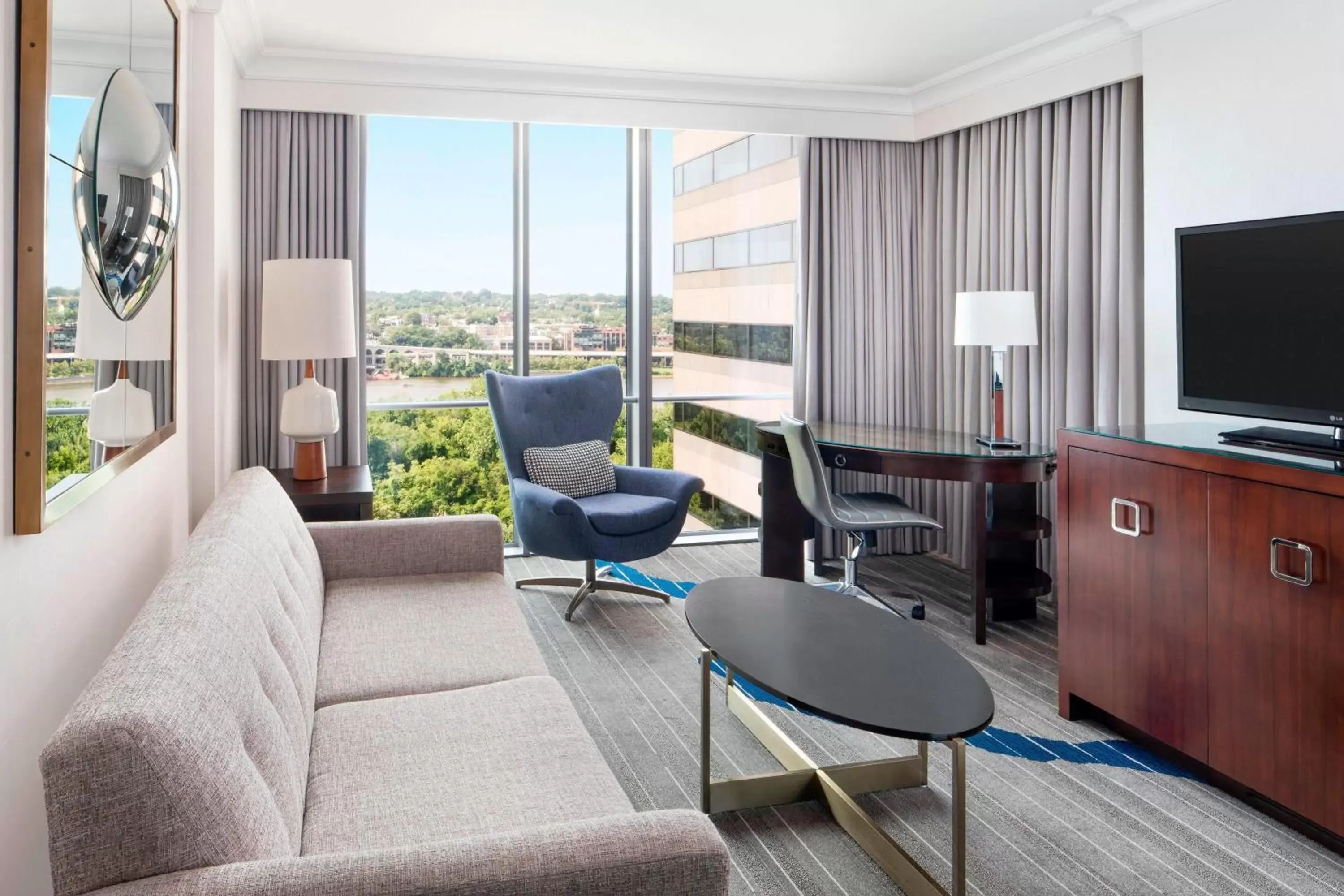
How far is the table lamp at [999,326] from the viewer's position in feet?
13.4

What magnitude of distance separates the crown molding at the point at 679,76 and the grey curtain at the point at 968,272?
0.20 meters

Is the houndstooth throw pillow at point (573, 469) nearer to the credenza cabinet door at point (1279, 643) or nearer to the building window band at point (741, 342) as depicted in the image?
the building window band at point (741, 342)

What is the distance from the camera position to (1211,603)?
254 centimetres

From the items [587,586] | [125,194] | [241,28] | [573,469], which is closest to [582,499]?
[573,469]

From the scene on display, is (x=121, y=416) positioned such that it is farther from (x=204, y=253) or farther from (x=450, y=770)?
(x=204, y=253)

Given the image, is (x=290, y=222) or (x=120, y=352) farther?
(x=290, y=222)

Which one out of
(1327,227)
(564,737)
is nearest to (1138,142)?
(1327,227)

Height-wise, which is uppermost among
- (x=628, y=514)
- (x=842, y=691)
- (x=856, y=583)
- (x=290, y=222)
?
(x=290, y=222)

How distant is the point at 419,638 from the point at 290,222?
2734mm

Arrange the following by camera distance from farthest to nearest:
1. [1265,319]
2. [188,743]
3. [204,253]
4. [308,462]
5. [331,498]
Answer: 1. [308,462]
2. [331,498]
3. [204,253]
4. [1265,319]
5. [188,743]

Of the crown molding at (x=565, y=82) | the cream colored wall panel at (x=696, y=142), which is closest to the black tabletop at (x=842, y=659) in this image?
the crown molding at (x=565, y=82)

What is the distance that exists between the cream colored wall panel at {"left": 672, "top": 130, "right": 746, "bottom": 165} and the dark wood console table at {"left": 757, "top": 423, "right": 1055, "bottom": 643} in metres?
1.63

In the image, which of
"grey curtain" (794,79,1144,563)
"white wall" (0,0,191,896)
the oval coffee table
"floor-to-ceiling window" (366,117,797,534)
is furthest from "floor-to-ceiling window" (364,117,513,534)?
"white wall" (0,0,191,896)

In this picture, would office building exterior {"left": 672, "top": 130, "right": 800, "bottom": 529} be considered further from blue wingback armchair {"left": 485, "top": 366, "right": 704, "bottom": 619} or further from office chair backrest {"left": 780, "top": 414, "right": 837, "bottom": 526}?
office chair backrest {"left": 780, "top": 414, "right": 837, "bottom": 526}
